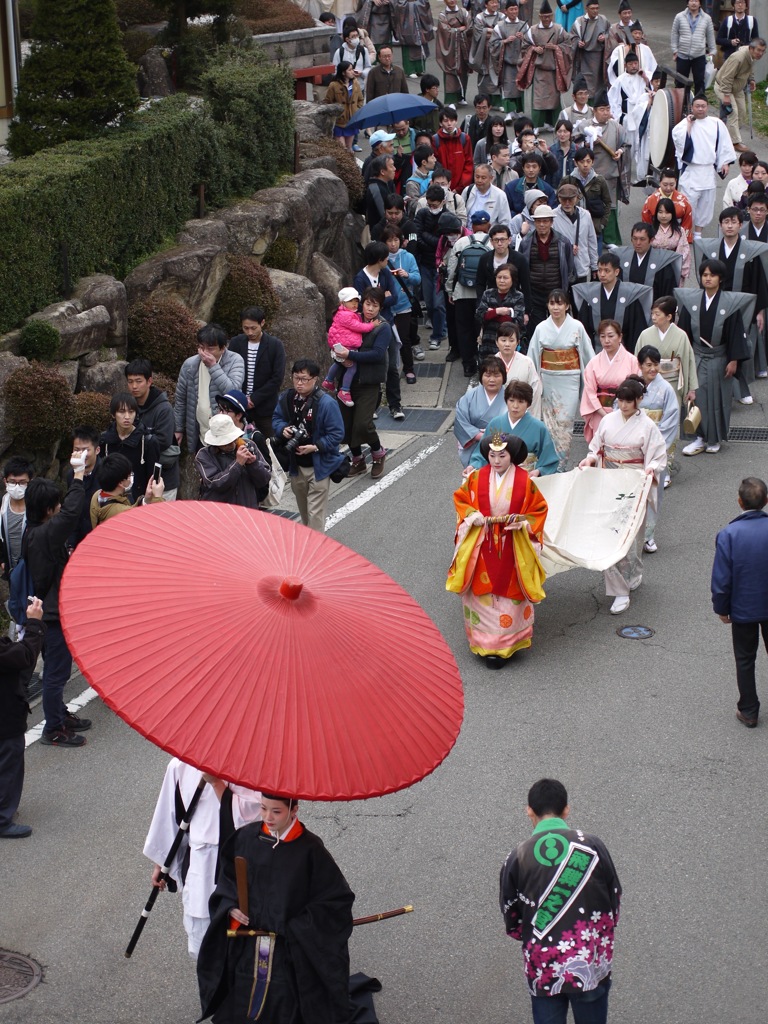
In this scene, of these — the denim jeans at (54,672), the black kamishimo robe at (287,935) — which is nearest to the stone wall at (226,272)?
the denim jeans at (54,672)

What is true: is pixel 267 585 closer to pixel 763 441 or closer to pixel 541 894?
pixel 541 894

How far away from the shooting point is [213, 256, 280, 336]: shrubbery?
14523 millimetres

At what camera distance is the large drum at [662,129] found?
66.3 feet

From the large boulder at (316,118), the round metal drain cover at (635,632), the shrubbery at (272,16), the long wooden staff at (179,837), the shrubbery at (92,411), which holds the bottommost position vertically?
the round metal drain cover at (635,632)

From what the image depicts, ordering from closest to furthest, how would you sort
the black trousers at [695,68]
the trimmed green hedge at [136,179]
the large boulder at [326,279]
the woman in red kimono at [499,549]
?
the woman in red kimono at [499,549] → the trimmed green hedge at [136,179] → the large boulder at [326,279] → the black trousers at [695,68]

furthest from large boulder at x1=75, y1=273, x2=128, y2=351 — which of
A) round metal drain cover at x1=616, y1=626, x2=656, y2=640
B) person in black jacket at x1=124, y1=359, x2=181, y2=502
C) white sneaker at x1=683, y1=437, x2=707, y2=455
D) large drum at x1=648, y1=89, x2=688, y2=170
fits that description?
large drum at x1=648, y1=89, x2=688, y2=170

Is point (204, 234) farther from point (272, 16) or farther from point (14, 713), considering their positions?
point (272, 16)

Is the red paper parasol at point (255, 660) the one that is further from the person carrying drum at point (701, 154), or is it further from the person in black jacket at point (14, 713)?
the person carrying drum at point (701, 154)

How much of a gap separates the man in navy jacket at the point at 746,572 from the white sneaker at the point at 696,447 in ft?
17.0

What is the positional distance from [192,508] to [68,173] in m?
7.58

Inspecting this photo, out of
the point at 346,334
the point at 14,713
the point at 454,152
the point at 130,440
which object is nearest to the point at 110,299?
the point at 346,334

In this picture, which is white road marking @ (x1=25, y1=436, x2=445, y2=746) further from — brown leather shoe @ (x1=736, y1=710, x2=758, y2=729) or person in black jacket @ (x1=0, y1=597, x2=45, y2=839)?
person in black jacket @ (x1=0, y1=597, x2=45, y2=839)

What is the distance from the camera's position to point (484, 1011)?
615 centimetres

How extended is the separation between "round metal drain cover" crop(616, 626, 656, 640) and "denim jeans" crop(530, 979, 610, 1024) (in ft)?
15.9
